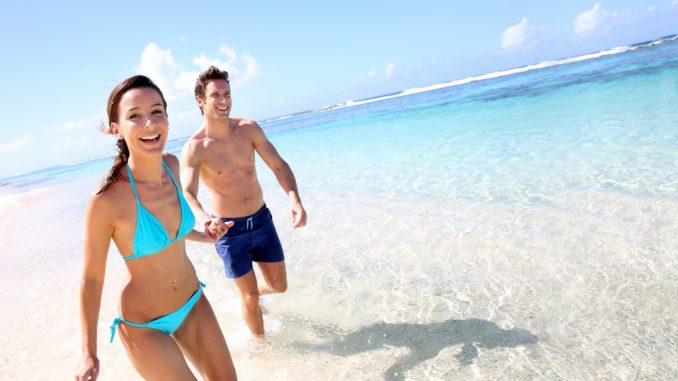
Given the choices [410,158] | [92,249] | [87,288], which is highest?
[92,249]

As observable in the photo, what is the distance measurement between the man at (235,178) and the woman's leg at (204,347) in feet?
4.22

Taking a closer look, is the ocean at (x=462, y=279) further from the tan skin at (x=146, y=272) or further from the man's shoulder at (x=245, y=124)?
the man's shoulder at (x=245, y=124)

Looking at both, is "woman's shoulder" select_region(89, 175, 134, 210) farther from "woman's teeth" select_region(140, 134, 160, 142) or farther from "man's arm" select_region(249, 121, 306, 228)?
"man's arm" select_region(249, 121, 306, 228)

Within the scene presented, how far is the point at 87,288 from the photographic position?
2.10m

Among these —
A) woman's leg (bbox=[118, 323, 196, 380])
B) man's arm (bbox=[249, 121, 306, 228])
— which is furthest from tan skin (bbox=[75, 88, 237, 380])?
man's arm (bbox=[249, 121, 306, 228])

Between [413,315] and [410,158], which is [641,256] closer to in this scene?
[413,315]

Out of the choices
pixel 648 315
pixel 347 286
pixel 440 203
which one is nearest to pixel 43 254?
pixel 347 286

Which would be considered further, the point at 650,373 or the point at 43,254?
the point at 43,254

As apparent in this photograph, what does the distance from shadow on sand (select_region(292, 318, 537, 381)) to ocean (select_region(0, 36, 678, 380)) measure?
1 centimetres

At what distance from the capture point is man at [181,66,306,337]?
12.6ft

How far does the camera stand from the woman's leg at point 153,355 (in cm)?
223

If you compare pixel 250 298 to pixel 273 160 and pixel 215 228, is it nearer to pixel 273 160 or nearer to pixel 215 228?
pixel 273 160

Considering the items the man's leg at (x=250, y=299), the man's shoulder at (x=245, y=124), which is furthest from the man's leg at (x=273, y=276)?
the man's shoulder at (x=245, y=124)

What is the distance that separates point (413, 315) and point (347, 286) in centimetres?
97
